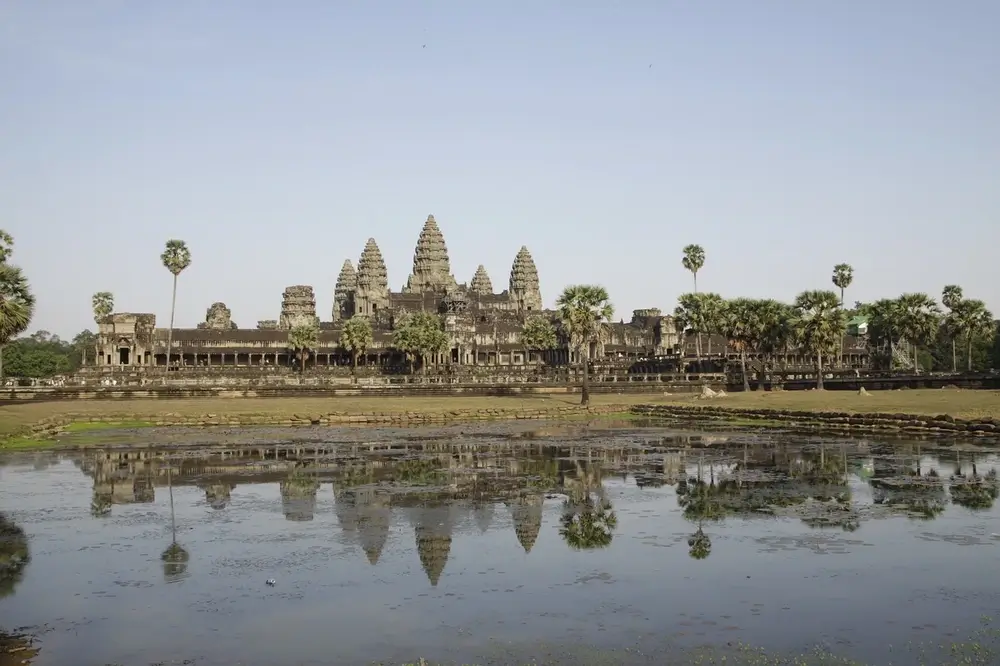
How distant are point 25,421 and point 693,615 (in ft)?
158

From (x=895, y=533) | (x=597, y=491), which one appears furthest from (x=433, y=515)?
(x=895, y=533)

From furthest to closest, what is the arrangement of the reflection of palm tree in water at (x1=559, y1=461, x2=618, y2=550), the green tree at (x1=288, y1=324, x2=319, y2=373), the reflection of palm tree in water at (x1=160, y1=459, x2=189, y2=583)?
1. the green tree at (x1=288, y1=324, x2=319, y2=373)
2. the reflection of palm tree in water at (x1=559, y1=461, x2=618, y2=550)
3. the reflection of palm tree in water at (x1=160, y1=459, x2=189, y2=583)

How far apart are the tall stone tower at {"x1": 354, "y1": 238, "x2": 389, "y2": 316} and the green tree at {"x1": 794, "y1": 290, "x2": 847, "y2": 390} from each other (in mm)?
115719

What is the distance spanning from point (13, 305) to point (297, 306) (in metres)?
125

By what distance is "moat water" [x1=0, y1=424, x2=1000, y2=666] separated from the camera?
51.4 ft

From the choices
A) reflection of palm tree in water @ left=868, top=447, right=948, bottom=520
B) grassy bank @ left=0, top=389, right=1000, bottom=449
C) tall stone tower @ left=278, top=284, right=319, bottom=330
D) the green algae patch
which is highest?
tall stone tower @ left=278, top=284, right=319, bottom=330

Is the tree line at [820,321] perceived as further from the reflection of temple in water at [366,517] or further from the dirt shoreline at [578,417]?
the reflection of temple in water at [366,517]

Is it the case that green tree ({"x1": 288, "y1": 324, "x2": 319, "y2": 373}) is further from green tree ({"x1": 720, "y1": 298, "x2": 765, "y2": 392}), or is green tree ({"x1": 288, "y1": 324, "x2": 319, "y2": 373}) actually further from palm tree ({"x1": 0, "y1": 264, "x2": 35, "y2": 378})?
palm tree ({"x1": 0, "y1": 264, "x2": 35, "y2": 378})

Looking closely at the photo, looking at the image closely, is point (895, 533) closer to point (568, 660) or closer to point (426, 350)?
point (568, 660)

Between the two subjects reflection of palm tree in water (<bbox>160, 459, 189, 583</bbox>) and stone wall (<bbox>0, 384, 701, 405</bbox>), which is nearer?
reflection of palm tree in water (<bbox>160, 459, 189, 583</bbox>)

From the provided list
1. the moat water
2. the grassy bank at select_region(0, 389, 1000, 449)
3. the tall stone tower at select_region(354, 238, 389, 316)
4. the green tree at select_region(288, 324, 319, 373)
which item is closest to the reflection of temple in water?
the moat water

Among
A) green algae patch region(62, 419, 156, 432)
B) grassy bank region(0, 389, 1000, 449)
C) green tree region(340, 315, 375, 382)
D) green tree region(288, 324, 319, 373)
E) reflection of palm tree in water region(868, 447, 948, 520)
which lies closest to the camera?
reflection of palm tree in water region(868, 447, 948, 520)

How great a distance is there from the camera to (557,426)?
61.1m

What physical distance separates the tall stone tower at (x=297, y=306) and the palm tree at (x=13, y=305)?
120 meters
